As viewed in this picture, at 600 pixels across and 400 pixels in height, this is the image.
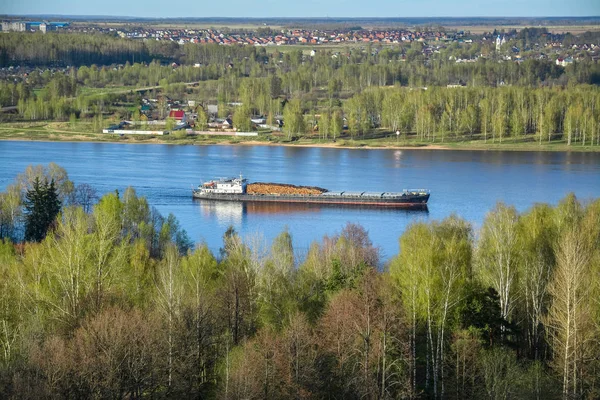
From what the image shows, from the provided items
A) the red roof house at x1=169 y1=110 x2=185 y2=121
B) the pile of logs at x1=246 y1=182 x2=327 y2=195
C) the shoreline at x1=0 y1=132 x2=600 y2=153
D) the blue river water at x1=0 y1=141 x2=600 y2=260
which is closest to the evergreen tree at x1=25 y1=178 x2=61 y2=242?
the blue river water at x1=0 y1=141 x2=600 y2=260

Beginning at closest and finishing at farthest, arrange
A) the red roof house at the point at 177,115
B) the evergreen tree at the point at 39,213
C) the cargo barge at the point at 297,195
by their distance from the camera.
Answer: the evergreen tree at the point at 39,213
the cargo barge at the point at 297,195
the red roof house at the point at 177,115

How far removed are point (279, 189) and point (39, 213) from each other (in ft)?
19.4

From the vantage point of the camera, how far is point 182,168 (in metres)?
19.8

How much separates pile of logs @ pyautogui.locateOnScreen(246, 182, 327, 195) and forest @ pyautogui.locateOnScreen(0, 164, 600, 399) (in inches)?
312

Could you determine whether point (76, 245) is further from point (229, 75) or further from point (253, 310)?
point (229, 75)

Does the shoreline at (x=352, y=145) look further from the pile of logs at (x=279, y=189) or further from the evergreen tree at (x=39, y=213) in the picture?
the evergreen tree at (x=39, y=213)

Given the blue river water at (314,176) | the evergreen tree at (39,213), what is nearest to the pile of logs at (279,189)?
the blue river water at (314,176)

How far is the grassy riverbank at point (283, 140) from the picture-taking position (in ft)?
74.6

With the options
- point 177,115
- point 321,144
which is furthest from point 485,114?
point 177,115

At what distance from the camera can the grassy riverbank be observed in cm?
2275

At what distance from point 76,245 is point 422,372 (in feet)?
8.62

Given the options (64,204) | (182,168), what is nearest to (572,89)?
(182,168)

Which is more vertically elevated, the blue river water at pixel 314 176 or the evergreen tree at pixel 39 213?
the evergreen tree at pixel 39 213

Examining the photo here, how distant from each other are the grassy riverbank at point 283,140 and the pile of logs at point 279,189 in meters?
6.20
